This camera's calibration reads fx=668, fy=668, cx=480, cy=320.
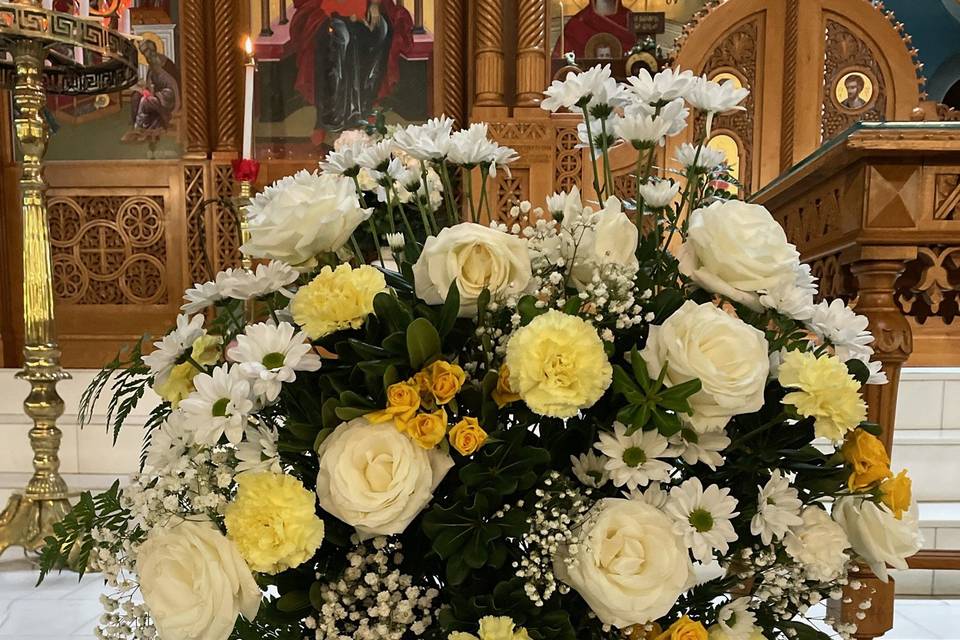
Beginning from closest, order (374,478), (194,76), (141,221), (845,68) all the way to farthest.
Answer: (374,478) → (845,68) → (194,76) → (141,221)

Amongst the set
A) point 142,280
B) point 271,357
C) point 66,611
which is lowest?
point 66,611

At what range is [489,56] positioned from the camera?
3.39 m

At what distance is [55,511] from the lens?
1.80 meters

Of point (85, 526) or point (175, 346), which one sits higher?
point (175, 346)

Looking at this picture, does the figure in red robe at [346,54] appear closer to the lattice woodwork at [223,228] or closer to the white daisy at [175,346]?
the lattice woodwork at [223,228]

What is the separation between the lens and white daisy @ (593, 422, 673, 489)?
1.44 ft

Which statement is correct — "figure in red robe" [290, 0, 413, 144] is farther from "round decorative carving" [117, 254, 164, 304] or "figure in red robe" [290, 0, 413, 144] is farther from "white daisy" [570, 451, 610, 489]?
"white daisy" [570, 451, 610, 489]

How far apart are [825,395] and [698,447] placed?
9cm

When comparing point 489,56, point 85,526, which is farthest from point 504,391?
point 489,56

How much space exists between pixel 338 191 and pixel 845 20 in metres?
3.93

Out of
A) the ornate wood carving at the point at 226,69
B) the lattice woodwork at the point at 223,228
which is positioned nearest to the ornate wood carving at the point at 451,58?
the ornate wood carving at the point at 226,69

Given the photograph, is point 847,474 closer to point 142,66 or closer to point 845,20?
point 845,20

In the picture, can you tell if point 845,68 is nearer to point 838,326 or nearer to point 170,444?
point 838,326

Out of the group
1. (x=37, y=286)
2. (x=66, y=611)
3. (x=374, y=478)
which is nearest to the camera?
(x=374, y=478)
